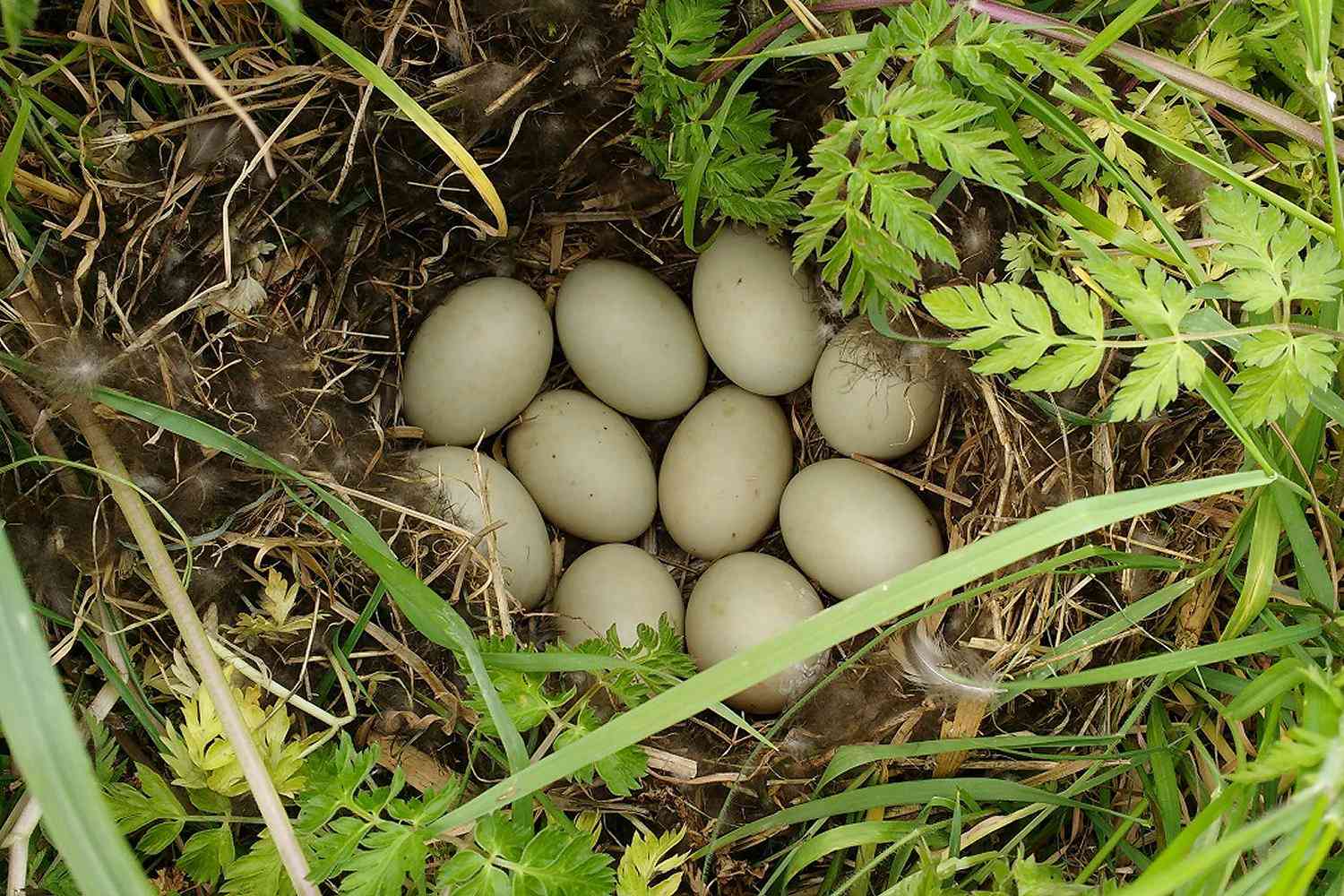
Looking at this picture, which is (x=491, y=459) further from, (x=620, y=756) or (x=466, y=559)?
(x=620, y=756)

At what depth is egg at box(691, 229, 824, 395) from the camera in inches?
55.7

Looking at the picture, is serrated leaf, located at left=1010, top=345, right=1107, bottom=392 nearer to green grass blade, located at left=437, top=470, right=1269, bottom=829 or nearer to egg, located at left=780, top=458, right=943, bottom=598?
green grass blade, located at left=437, top=470, right=1269, bottom=829

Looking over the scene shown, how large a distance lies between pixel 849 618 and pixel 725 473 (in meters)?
0.66

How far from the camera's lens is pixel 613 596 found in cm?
141

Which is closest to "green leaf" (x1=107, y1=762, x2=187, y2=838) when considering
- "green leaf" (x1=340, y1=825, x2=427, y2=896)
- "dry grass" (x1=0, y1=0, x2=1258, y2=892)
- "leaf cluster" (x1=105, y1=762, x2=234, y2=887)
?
"leaf cluster" (x1=105, y1=762, x2=234, y2=887)

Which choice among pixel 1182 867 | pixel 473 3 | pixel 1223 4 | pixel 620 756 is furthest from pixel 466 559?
pixel 1223 4

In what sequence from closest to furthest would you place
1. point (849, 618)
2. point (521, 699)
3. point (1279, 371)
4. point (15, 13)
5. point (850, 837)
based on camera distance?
point (15, 13) → point (849, 618) → point (1279, 371) → point (521, 699) → point (850, 837)

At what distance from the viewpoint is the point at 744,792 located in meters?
1.28

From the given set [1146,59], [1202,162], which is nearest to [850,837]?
[1202,162]

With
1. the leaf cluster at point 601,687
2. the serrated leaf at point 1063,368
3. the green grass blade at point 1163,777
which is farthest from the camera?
the green grass blade at point 1163,777

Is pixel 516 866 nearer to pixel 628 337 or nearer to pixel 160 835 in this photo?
pixel 160 835

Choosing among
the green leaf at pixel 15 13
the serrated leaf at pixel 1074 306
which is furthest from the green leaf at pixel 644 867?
the green leaf at pixel 15 13

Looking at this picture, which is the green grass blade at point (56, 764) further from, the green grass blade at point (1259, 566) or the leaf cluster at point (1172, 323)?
the green grass blade at point (1259, 566)

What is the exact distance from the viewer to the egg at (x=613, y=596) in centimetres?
140
